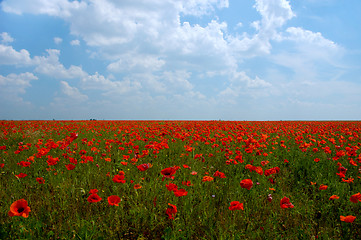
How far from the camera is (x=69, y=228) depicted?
228 cm

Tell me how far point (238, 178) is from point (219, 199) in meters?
0.99

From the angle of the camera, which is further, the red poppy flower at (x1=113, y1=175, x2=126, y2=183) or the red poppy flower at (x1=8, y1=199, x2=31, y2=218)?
the red poppy flower at (x1=113, y1=175, x2=126, y2=183)

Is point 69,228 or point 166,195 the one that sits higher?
point 166,195

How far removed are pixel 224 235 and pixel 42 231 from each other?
6.35 feet

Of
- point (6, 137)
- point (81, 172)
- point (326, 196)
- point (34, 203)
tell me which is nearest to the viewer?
point (34, 203)

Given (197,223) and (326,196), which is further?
(326,196)

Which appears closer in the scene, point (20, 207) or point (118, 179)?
point (20, 207)

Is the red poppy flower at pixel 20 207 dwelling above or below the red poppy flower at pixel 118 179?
below

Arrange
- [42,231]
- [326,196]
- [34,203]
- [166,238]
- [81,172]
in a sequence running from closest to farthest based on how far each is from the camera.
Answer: [166,238] < [42,231] < [34,203] < [326,196] < [81,172]

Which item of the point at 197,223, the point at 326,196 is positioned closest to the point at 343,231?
the point at 326,196

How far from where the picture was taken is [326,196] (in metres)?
3.31

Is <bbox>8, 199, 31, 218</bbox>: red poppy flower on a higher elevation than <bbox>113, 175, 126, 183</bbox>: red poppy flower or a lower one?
lower

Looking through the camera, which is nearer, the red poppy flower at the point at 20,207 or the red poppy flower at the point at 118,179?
the red poppy flower at the point at 20,207

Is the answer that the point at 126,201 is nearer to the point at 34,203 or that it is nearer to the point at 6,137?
the point at 34,203
